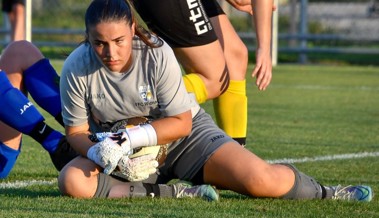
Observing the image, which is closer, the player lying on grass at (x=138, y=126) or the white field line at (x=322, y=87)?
the player lying on grass at (x=138, y=126)

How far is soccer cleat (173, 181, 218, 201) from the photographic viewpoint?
460 cm

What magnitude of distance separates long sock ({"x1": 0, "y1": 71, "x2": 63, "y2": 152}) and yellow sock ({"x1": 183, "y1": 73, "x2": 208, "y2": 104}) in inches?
28.8

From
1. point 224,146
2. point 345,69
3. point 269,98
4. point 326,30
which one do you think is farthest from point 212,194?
point 326,30

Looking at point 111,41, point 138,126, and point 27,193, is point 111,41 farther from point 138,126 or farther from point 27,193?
point 27,193

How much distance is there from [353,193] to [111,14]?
1382mm

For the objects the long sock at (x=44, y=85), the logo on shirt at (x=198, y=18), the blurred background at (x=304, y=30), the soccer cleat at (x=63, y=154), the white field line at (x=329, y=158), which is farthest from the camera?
the blurred background at (x=304, y=30)

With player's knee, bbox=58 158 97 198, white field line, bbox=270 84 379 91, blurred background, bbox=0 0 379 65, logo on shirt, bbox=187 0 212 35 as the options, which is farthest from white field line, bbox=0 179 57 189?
blurred background, bbox=0 0 379 65

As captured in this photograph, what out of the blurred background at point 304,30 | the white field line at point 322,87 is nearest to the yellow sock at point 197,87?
the white field line at point 322,87

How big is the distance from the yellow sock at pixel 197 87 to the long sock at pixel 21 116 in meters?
0.73

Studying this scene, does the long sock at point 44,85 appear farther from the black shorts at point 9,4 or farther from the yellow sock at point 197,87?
the black shorts at point 9,4

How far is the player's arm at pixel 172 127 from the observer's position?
178 inches

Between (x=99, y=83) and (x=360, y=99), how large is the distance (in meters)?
6.66

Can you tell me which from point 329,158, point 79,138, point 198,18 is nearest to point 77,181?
point 79,138

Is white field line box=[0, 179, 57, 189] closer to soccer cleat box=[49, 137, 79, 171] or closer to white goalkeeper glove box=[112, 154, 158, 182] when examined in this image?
soccer cleat box=[49, 137, 79, 171]
